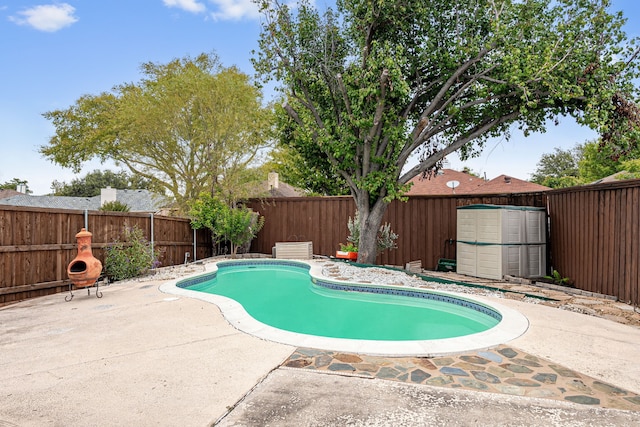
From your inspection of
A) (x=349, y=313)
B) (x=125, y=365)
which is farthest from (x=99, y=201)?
(x=125, y=365)

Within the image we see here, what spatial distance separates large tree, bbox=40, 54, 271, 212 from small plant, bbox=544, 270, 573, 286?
8.61 metres

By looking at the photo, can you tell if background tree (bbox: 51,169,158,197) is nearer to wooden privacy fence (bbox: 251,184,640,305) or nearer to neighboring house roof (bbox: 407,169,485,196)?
neighboring house roof (bbox: 407,169,485,196)

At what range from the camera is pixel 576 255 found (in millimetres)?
6629

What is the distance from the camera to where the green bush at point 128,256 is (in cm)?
738

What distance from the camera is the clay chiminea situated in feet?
17.9

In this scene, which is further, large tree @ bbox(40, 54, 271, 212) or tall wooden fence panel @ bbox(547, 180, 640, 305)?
large tree @ bbox(40, 54, 271, 212)

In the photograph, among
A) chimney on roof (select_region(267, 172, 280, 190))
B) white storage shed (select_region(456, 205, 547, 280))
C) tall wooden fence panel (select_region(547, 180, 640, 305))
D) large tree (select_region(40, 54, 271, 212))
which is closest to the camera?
tall wooden fence panel (select_region(547, 180, 640, 305))

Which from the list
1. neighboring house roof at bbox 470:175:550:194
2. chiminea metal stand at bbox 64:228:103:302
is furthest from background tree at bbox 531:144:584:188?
chiminea metal stand at bbox 64:228:103:302

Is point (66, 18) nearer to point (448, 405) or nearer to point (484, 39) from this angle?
point (484, 39)

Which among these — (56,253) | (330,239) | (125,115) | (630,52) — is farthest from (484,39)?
(125,115)

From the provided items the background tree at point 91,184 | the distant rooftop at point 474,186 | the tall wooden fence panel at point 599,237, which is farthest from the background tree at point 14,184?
the tall wooden fence panel at point 599,237

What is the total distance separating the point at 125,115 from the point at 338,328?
43.0ft

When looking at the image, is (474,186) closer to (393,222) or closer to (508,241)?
(393,222)

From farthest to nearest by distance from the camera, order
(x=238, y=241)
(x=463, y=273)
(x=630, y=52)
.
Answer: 1. (x=238, y=241)
2. (x=463, y=273)
3. (x=630, y=52)
